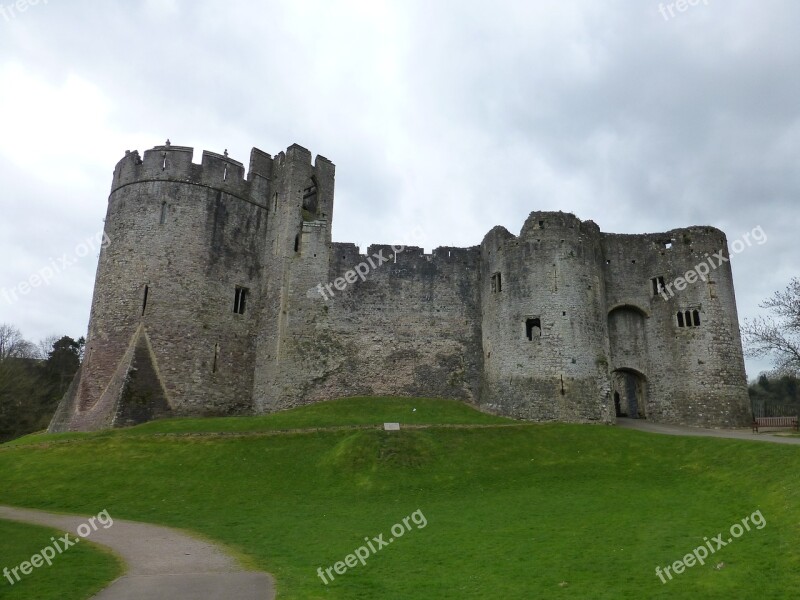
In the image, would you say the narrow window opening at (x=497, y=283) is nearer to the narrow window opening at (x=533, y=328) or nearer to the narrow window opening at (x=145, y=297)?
the narrow window opening at (x=533, y=328)

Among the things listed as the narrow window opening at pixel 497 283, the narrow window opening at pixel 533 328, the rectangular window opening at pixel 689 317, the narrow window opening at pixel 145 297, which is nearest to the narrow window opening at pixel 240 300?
the narrow window opening at pixel 145 297

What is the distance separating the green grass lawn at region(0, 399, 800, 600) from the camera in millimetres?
11742

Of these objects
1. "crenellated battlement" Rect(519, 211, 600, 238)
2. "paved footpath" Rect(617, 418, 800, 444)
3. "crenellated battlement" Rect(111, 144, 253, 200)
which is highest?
"crenellated battlement" Rect(111, 144, 253, 200)

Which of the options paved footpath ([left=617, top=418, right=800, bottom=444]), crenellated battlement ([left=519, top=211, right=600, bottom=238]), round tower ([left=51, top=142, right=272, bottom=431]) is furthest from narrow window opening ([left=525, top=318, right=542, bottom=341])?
round tower ([left=51, top=142, right=272, bottom=431])

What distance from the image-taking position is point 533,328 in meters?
31.4

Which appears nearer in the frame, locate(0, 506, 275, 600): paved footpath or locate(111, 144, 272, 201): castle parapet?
locate(0, 506, 275, 600): paved footpath

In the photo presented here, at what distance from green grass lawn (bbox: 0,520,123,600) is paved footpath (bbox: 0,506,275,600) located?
367 mm

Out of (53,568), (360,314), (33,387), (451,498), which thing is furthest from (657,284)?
(33,387)

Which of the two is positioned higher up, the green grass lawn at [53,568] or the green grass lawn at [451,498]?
the green grass lawn at [451,498]

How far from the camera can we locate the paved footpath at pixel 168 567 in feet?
36.2

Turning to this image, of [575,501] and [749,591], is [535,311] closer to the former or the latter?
[575,501]

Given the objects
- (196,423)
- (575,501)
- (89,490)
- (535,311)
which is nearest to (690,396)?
(535,311)

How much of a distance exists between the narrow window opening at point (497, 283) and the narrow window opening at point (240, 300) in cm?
1483

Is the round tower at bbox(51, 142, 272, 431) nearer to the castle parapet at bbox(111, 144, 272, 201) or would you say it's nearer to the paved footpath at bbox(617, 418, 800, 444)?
the castle parapet at bbox(111, 144, 272, 201)
